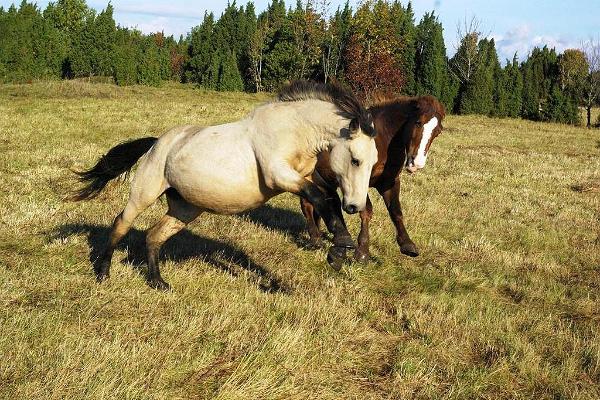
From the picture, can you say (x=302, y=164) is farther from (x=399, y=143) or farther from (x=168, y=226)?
(x=399, y=143)

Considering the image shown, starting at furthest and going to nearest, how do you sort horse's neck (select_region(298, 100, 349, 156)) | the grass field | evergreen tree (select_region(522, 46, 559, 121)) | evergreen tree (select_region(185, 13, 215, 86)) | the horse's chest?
evergreen tree (select_region(185, 13, 215, 86))
evergreen tree (select_region(522, 46, 559, 121))
the horse's chest
horse's neck (select_region(298, 100, 349, 156))
the grass field

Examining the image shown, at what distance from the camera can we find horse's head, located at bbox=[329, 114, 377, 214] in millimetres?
4160

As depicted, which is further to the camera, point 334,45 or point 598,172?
point 334,45

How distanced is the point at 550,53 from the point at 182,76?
3900 cm

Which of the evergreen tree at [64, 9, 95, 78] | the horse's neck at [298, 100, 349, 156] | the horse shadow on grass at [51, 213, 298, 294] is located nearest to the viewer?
the horse's neck at [298, 100, 349, 156]

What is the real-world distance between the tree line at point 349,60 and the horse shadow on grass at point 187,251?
3330 cm

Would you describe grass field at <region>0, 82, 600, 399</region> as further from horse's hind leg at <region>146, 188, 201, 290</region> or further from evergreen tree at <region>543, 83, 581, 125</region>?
evergreen tree at <region>543, 83, 581, 125</region>

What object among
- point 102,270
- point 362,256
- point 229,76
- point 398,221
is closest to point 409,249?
point 398,221

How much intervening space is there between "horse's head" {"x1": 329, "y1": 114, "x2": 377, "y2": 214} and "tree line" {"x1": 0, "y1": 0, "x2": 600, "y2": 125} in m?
35.3

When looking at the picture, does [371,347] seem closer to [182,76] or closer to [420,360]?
[420,360]

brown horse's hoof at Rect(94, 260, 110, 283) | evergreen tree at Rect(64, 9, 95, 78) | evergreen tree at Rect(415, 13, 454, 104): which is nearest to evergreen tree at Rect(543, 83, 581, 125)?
evergreen tree at Rect(415, 13, 454, 104)

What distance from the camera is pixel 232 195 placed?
4.56 m

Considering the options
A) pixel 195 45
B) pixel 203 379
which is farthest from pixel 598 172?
pixel 195 45

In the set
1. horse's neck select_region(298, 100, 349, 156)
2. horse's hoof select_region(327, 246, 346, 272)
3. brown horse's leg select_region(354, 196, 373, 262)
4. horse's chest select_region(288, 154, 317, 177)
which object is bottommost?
brown horse's leg select_region(354, 196, 373, 262)
